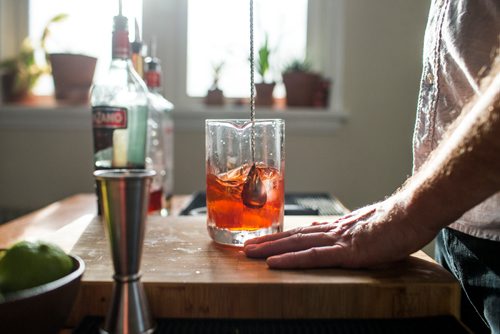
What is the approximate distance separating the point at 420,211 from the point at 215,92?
56.0 inches

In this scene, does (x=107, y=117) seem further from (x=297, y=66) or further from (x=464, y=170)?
(x=297, y=66)

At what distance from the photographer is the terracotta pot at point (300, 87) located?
1894 millimetres

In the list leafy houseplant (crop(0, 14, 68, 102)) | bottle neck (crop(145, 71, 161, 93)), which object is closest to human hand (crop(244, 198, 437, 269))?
bottle neck (crop(145, 71, 161, 93))

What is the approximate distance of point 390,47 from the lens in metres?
1.78

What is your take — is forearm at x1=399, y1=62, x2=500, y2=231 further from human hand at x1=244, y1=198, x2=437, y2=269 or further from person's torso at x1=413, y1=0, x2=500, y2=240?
person's torso at x1=413, y1=0, x2=500, y2=240

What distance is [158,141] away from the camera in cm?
135

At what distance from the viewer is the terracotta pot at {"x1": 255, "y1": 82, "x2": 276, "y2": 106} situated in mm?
1921

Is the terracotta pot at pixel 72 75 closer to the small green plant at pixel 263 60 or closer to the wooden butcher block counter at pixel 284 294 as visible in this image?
Result: the small green plant at pixel 263 60

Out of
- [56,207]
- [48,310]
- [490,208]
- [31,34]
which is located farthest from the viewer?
[31,34]

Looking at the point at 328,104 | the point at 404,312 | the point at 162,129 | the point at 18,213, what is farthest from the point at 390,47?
the point at 18,213

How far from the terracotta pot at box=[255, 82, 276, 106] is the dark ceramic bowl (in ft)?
4.92

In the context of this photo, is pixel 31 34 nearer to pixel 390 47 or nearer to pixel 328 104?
pixel 328 104

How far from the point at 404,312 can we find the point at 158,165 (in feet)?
2.82

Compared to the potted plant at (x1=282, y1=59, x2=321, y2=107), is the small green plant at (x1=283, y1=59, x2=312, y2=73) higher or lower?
higher
